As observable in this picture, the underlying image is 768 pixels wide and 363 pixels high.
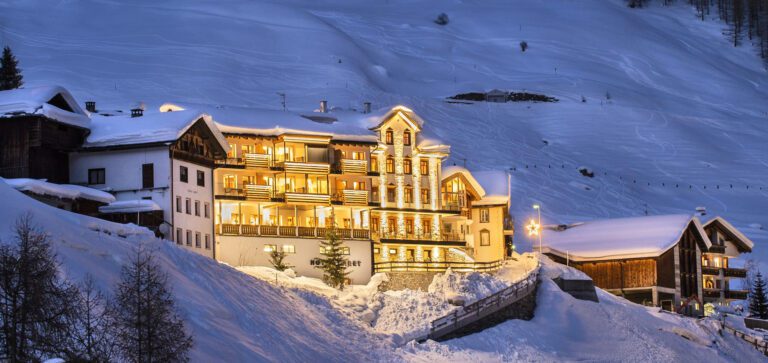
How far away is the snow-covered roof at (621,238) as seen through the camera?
97.3m

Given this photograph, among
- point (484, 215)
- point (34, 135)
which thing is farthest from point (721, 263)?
point (34, 135)

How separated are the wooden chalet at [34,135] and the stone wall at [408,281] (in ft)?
56.2

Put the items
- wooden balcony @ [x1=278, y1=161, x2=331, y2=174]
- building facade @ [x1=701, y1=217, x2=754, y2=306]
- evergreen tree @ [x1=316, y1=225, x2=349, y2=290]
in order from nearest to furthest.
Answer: evergreen tree @ [x1=316, y1=225, x2=349, y2=290] < wooden balcony @ [x1=278, y1=161, x2=331, y2=174] < building facade @ [x1=701, y1=217, x2=754, y2=306]

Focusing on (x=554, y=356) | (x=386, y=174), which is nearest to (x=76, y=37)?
(x=386, y=174)

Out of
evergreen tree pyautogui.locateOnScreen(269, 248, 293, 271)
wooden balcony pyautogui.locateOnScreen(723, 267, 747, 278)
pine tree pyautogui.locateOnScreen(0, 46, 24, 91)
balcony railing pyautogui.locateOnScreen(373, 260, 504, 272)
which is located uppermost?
pine tree pyautogui.locateOnScreen(0, 46, 24, 91)

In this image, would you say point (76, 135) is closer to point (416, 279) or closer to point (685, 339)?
point (416, 279)

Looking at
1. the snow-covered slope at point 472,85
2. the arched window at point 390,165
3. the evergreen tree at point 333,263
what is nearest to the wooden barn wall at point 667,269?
the snow-covered slope at point 472,85

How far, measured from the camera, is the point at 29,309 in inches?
1486

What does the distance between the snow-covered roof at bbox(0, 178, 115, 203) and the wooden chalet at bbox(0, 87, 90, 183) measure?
2.68 m

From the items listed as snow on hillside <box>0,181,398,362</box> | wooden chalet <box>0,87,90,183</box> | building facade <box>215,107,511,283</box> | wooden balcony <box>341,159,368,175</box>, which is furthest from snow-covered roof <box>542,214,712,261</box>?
wooden chalet <box>0,87,90,183</box>

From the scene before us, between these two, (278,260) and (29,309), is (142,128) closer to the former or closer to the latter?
(278,260)

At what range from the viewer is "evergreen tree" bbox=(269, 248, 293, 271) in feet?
251

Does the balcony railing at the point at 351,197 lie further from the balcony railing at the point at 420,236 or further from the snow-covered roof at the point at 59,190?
the snow-covered roof at the point at 59,190

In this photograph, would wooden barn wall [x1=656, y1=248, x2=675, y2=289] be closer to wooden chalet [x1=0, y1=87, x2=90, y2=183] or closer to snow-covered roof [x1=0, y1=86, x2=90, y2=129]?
snow-covered roof [x1=0, y1=86, x2=90, y2=129]
